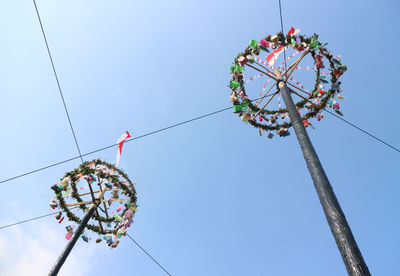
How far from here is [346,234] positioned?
2.59 m

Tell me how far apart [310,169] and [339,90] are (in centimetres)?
344

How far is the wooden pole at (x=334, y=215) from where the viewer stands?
2.36 m

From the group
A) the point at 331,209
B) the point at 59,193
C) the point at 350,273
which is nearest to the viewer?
the point at 350,273

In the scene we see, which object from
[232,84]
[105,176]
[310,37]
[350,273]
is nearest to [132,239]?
Answer: [105,176]

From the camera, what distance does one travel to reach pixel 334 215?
2.78m

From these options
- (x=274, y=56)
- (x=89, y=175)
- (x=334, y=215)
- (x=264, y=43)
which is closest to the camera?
(x=334, y=215)

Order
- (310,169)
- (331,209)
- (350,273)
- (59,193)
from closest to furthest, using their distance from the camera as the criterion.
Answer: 1. (350,273)
2. (331,209)
3. (310,169)
4. (59,193)

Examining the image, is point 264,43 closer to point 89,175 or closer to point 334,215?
point 334,215

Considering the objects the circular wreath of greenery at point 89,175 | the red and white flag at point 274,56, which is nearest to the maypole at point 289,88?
the red and white flag at point 274,56

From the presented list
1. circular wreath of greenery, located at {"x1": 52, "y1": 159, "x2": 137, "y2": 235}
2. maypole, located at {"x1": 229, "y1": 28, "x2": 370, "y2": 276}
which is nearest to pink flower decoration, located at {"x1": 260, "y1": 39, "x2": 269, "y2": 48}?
maypole, located at {"x1": 229, "y1": 28, "x2": 370, "y2": 276}

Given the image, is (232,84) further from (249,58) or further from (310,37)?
(310,37)

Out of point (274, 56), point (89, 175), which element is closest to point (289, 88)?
point (274, 56)

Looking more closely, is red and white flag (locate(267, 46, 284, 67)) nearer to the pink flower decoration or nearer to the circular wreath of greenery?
the pink flower decoration

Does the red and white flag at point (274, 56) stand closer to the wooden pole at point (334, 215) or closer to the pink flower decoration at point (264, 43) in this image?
the pink flower decoration at point (264, 43)
